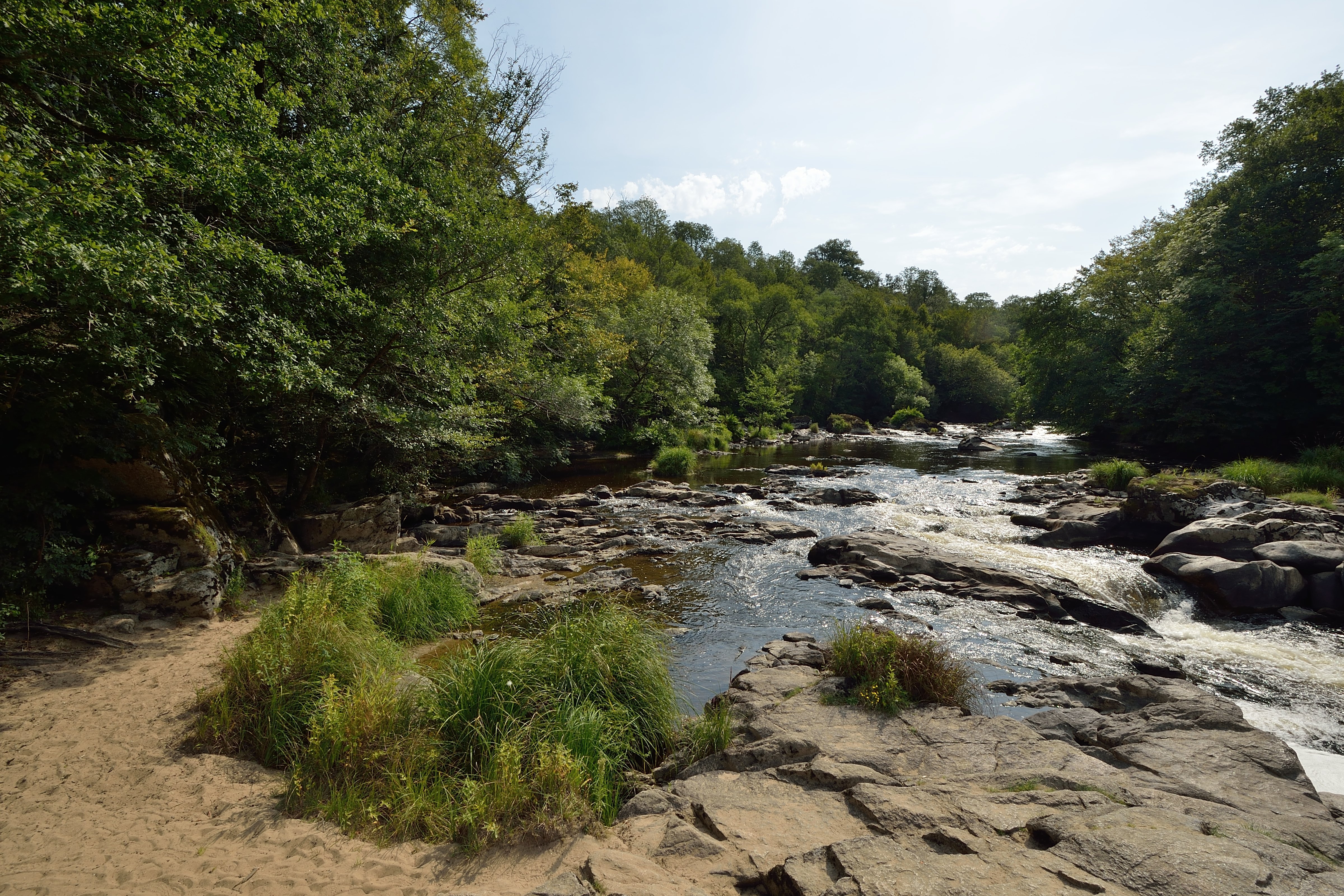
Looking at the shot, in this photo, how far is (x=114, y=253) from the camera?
16.2 feet

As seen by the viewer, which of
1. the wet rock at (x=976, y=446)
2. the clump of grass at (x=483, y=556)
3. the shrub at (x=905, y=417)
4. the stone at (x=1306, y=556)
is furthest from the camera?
the shrub at (x=905, y=417)

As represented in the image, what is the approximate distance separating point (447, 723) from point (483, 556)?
24.0 ft

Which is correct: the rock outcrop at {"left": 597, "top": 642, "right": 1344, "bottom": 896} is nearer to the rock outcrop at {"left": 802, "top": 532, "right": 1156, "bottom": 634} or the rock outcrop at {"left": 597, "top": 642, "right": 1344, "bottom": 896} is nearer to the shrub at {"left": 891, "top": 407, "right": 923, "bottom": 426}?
the rock outcrop at {"left": 802, "top": 532, "right": 1156, "bottom": 634}

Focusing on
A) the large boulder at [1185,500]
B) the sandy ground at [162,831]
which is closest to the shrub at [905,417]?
the large boulder at [1185,500]

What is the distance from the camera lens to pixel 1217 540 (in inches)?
461

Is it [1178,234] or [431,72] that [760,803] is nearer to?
[431,72]

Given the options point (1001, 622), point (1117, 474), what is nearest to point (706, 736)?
point (1001, 622)

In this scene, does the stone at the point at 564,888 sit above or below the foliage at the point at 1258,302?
below

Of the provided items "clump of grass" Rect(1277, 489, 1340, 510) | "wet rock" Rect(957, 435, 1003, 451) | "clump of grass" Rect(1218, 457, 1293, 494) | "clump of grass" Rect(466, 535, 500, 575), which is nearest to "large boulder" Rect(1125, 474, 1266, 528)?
"clump of grass" Rect(1277, 489, 1340, 510)

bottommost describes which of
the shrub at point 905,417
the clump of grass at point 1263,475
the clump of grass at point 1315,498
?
the clump of grass at point 1315,498

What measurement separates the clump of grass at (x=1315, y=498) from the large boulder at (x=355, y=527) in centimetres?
2107

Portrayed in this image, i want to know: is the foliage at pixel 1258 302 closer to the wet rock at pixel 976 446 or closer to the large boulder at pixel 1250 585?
the wet rock at pixel 976 446

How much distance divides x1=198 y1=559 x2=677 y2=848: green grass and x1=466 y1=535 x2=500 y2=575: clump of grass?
5.21 meters

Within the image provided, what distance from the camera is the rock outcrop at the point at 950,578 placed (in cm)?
998
